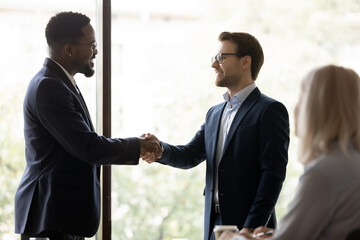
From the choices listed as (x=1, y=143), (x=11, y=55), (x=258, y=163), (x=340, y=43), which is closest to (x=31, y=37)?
(x=11, y=55)

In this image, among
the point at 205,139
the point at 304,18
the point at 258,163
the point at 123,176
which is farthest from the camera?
the point at 304,18

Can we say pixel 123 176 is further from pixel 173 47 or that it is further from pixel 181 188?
pixel 173 47

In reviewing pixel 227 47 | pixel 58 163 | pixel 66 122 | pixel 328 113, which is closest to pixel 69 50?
pixel 66 122

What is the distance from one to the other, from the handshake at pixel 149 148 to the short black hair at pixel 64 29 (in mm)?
628

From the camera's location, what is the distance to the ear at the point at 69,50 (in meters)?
2.71

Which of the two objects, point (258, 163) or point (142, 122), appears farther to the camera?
point (142, 122)

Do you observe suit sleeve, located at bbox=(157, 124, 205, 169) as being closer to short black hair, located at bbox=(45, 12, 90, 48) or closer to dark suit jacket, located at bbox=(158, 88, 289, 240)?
dark suit jacket, located at bbox=(158, 88, 289, 240)

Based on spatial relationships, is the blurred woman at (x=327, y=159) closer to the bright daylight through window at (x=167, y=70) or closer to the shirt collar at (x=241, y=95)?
the shirt collar at (x=241, y=95)

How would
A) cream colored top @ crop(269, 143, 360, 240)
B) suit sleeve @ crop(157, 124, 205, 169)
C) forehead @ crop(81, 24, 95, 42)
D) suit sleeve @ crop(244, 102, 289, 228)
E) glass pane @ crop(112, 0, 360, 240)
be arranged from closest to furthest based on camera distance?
cream colored top @ crop(269, 143, 360, 240) → suit sleeve @ crop(244, 102, 289, 228) → forehead @ crop(81, 24, 95, 42) → suit sleeve @ crop(157, 124, 205, 169) → glass pane @ crop(112, 0, 360, 240)

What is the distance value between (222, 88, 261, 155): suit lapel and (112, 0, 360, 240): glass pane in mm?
858

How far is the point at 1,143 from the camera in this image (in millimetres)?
3123

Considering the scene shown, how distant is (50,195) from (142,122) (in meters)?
1.19

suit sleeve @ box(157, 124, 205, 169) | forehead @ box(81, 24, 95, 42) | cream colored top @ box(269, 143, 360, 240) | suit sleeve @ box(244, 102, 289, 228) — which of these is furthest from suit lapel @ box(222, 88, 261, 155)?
cream colored top @ box(269, 143, 360, 240)

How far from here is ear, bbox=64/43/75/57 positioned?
2707 mm
